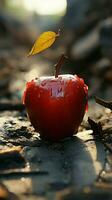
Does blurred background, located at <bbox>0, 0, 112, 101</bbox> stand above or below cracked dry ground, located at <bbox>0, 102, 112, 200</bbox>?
below

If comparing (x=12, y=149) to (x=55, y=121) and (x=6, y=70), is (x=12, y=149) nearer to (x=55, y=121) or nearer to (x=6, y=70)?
(x=55, y=121)

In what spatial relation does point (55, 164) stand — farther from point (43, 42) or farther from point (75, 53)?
point (75, 53)

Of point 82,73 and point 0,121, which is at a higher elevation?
point 0,121

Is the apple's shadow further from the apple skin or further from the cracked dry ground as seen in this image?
the apple skin

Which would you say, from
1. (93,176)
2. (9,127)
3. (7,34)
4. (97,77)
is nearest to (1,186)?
(93,176)

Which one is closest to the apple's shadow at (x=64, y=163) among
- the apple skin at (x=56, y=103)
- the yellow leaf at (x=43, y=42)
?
the apple skin at (x=56, y=103)

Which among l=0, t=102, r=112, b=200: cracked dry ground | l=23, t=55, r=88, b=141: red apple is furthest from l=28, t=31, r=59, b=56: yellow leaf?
l=0, t=102, r=112, b=200: cracked dry ground
